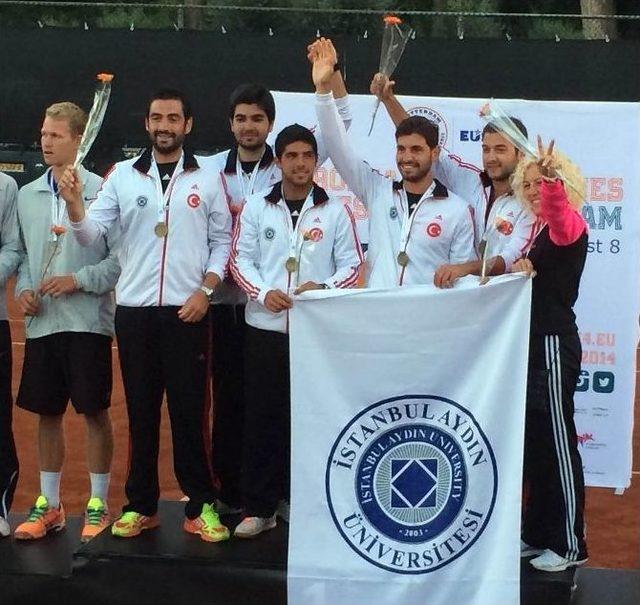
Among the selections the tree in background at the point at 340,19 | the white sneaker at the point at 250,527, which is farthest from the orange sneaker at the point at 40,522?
the tree in background at the point at 340,19

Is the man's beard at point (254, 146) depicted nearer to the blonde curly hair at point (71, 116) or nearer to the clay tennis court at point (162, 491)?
the blonde curly hair at point (71, 116)

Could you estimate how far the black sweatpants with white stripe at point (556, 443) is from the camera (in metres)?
4.11

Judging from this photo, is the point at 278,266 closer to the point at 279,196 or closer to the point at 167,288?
the point at 279,196

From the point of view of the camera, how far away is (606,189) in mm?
5688

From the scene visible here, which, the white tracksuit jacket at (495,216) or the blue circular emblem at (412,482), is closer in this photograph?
the blue circular emblem at (412,482)

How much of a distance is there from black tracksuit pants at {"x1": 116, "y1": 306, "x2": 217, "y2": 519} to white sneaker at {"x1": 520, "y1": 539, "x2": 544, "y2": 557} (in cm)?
124

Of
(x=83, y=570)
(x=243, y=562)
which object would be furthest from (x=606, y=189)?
(x=83, y=570)

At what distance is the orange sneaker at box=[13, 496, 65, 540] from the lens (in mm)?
4672

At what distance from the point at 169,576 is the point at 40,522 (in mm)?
718

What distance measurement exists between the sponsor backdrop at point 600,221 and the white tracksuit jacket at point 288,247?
55.8 inches

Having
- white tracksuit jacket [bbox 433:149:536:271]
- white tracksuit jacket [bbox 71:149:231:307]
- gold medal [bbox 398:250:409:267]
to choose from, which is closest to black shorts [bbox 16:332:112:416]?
white tracksuit jacket [bbox 71:149:231:307]

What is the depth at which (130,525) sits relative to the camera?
14.8 ft

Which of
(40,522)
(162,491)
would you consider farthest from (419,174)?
(162,491)

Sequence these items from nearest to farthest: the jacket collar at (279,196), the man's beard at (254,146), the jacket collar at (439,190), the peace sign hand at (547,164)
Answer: the peace sign hand at (547,164), the jacket collar at (439,190), the jacket collar at (279,196), the man's beard at (254,146)
